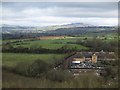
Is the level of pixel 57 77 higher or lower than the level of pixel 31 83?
lower

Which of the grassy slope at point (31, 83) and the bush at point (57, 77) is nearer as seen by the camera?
the grassy slope at point (31, 83)

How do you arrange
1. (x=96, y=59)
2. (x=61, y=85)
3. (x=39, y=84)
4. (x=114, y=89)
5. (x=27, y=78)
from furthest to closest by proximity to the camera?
(x=96, y=59)
(x=114, y=89)
(x=61, y=85)
(x=39, y=84)
(x=27, y=78)

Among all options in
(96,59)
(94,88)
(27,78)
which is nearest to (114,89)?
(94,88)

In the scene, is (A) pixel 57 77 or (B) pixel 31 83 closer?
(B) pixel 31 83

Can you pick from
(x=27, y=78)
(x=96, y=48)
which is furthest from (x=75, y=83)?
(x=96, y=48)

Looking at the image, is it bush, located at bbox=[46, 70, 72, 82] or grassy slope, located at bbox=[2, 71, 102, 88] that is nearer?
grassy slope, located at bbox=[2, 71, 102, 88]

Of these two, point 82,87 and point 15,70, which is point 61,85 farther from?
point 15,70

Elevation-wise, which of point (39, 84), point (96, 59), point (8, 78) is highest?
point (8, 78)

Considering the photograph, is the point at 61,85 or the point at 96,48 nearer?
the point at 61,85

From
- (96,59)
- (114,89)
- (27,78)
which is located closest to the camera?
(27,78)

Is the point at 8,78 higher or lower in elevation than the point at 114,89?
higher
